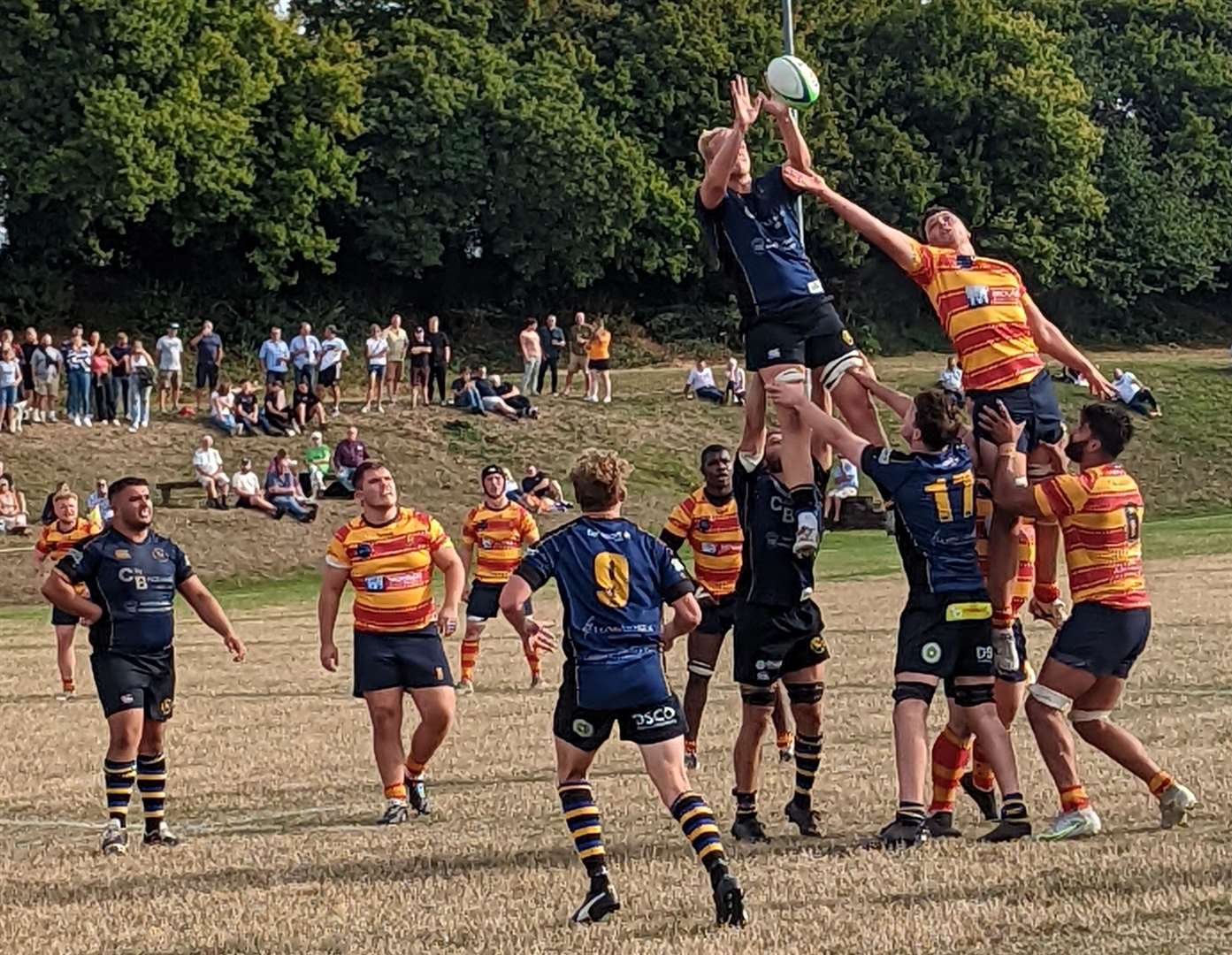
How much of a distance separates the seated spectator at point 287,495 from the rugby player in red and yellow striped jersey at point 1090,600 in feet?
93.7

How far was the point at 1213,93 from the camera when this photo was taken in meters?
78.1

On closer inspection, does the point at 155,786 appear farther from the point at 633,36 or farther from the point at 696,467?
the point at 633,36

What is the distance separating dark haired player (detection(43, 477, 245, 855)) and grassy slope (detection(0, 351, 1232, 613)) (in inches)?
872

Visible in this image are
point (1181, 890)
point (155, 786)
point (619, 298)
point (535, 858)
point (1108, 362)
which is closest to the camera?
point (1181, 890)

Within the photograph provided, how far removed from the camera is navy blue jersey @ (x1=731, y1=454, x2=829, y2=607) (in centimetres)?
1095

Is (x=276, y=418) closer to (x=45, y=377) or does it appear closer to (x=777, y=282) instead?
(x=45, y=377)

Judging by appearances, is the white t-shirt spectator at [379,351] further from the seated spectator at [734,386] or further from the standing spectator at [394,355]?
the seated spectator at [734,386]

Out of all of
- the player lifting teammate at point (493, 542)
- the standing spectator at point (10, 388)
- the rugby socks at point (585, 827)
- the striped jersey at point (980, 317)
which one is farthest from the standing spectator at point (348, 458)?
the rugby socks at point (585, 827)

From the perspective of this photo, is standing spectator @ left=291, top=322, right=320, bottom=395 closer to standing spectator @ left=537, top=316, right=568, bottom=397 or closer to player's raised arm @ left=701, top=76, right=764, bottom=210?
standing spectator @ left=537, top=316, right=568, bottom=397

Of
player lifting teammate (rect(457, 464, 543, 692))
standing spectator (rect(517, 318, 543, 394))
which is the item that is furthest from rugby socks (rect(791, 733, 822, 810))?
standing spectator (rect(517, 318, 543, 394))

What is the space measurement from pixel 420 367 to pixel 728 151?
35.1m

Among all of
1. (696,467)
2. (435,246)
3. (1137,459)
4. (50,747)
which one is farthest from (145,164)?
(50,747)

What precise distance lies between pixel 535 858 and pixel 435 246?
4943 centimetres

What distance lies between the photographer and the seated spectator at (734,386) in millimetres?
49125
